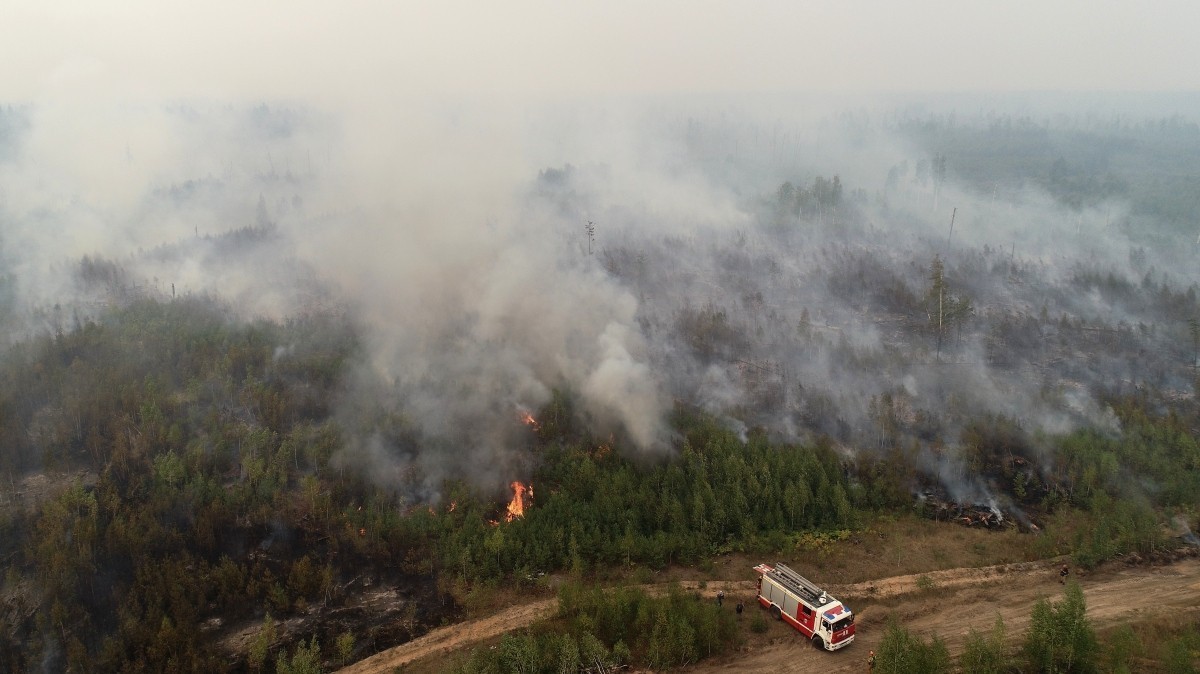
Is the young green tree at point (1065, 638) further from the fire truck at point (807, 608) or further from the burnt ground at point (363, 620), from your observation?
the burnt ground at point (363, 620)

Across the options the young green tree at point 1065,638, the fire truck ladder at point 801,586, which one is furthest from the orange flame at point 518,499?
the young green tree at point 1065,638

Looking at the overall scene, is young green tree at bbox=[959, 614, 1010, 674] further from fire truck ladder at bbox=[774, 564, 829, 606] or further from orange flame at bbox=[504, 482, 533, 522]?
orange flame at bbox=[504, 482, 533, 522]

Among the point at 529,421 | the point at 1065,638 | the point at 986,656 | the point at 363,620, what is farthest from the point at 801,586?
the point at 529,421

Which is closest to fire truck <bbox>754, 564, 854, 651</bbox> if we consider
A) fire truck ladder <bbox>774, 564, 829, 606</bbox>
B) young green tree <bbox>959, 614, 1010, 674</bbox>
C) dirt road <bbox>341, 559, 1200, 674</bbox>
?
fire truck ladder <bbox>774, 564, 829, 606</bbox>

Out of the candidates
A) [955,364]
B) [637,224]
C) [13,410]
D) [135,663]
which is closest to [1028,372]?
[955,364]

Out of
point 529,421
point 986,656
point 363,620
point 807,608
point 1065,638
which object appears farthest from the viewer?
point 529,421

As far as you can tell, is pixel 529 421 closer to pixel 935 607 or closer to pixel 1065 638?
pixel 935 607

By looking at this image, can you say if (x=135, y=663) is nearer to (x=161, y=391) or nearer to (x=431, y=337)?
(x=161, y=391)

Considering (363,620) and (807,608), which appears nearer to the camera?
(807,608)
